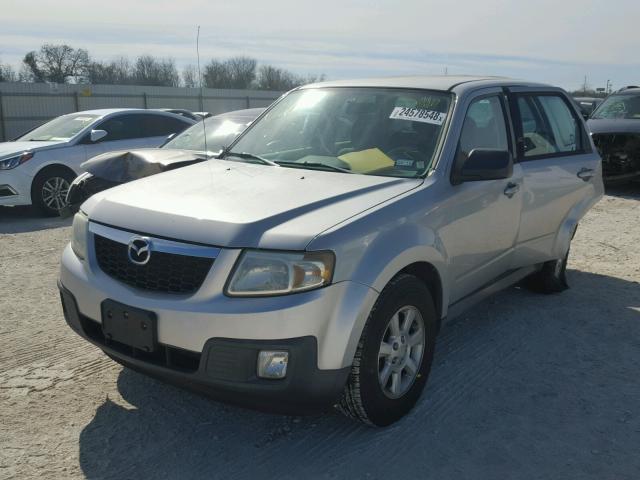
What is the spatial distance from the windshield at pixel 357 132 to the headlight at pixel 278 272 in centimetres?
107

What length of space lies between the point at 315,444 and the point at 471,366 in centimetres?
134

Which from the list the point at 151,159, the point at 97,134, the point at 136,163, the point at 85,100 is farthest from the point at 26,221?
the point at 85,100

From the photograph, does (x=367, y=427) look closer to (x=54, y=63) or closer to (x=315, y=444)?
(x=315, y=444)

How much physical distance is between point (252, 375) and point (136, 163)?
14.2 feet

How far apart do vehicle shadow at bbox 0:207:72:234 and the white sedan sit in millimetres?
216

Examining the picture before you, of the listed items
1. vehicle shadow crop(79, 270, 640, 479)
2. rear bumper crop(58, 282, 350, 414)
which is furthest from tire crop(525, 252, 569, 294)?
rear bumper crop(58, 282, 350, 414)

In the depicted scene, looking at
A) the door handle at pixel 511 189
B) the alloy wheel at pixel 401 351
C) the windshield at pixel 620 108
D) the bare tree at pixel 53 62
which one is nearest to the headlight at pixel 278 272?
the alloy wheel at pixel 401 351

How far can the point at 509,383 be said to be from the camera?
368 cm

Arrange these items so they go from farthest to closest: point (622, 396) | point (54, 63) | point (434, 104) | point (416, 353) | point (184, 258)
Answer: point (54, 63) → point (434, 104) → point (622, 396) → point (416, 353) → point (184, 258)

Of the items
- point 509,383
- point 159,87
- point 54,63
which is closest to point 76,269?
point 509,383

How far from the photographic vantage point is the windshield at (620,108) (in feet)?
37.7

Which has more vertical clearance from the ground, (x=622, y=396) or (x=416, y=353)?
(x=416, y=353)

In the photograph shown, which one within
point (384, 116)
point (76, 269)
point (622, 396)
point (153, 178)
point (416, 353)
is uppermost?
point (384, 116)

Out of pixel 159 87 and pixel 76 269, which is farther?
pixel 159 87
